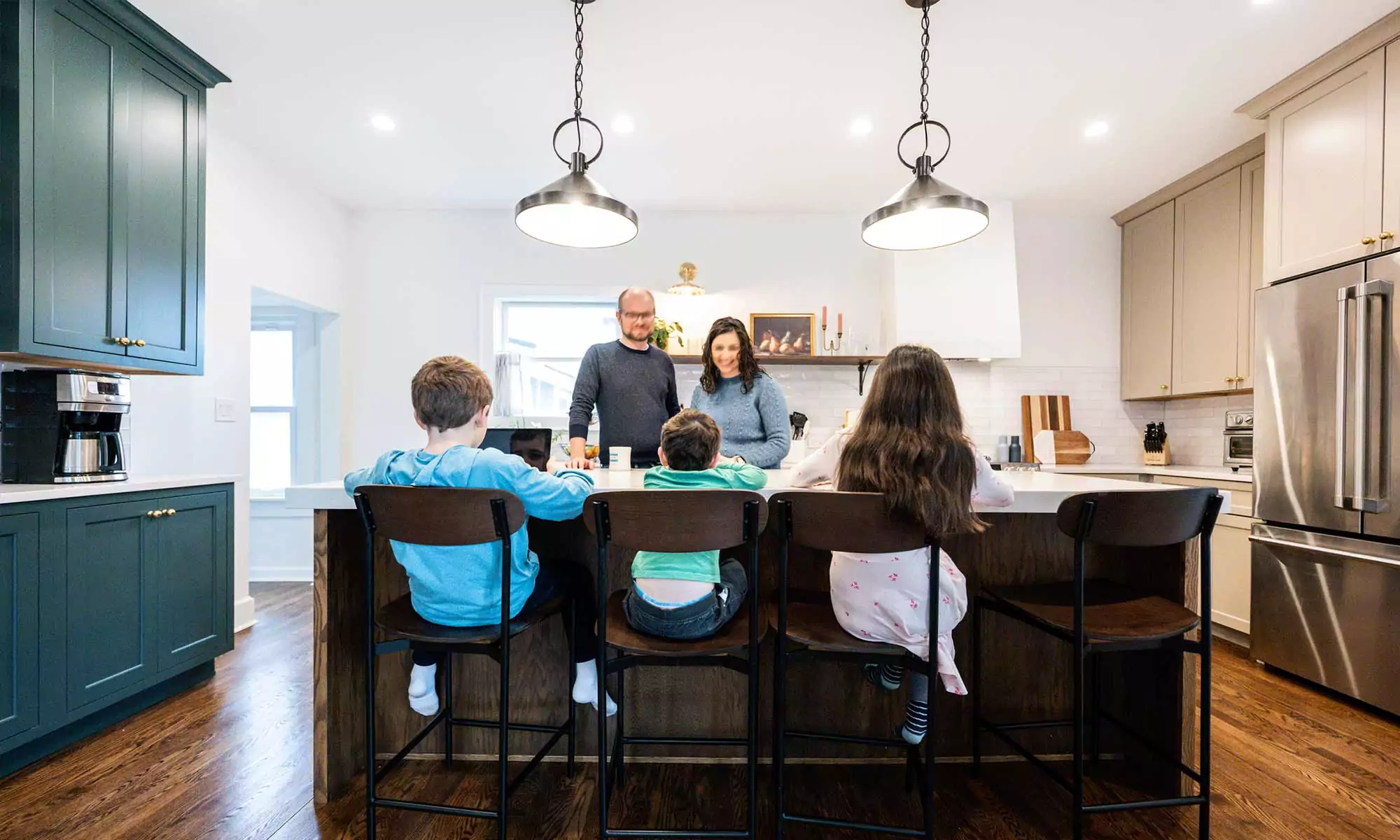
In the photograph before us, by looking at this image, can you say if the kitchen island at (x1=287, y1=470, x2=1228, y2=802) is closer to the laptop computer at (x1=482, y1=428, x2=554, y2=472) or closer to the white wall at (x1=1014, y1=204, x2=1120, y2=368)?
the laptop computer at (x1=482, y1=428, x2=554, y2=472)

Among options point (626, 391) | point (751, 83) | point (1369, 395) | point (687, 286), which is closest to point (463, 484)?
point (626, 391)

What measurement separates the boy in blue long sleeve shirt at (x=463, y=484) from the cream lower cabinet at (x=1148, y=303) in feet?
13.5

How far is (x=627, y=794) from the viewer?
1.76 m

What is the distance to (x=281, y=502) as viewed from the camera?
4.32 metres

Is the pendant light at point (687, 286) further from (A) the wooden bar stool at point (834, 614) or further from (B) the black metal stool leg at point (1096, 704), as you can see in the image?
(B) the black metal stool leg at point (1096, 704)

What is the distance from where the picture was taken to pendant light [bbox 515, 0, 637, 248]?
1941 mm

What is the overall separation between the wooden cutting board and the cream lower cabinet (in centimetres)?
43

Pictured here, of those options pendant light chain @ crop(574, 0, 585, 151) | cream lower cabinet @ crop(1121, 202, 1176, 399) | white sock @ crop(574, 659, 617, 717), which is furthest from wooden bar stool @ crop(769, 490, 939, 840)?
cream lower cabinet @ crop(1121, 202, 1176, 399)

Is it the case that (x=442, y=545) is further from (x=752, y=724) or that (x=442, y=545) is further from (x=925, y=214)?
(x=925, y=214)

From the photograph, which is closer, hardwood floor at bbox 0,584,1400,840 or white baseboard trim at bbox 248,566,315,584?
hardwood floor at bbox 0,584,1400,840

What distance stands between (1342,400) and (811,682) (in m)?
2.37

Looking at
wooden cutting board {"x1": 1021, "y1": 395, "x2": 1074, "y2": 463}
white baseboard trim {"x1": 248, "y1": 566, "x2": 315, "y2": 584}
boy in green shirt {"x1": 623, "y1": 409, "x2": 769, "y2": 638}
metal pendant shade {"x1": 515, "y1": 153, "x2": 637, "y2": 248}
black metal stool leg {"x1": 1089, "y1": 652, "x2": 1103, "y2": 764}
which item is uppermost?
metal pendant shade {"x1": 515, "y1": 153, "x2": 637, "y2": 248}

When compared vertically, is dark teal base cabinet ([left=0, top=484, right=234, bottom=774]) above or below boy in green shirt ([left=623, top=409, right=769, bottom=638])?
below

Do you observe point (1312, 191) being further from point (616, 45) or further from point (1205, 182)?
point (616, 45)
